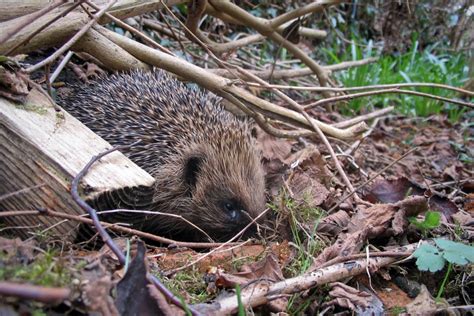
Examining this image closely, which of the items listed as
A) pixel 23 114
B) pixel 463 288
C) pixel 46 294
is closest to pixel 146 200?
pixel 23 114

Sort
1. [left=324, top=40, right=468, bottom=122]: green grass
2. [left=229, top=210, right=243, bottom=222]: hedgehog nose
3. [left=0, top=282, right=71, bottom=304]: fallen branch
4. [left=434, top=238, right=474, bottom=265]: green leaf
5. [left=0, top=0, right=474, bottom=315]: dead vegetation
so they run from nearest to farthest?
[left=0, top=282, right=71, bottom=304]: fallen branch
[left=0, top=0, right=474, bottom=315]: dead vegetation
[left=434, top=238, right=474, bottom=265]: green leaf
[left=229, top=210, right=243, bottom=222]: hedgehog nose
[left=324, top=40, right=468, bottom=122]: green grass

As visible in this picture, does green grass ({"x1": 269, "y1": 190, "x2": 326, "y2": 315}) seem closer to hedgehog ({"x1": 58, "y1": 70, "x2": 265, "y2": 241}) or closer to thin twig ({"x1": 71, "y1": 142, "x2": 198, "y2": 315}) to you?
hedgehog ({"x1": 58, "y1": 70, "x2": 265, "y2": 241})

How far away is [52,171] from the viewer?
106 inches

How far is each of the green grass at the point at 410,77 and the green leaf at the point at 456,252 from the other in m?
4.76

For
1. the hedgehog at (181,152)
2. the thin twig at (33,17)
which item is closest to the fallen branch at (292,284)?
the hedgehog at (181,152)

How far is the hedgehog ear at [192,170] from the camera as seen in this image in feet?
13.1

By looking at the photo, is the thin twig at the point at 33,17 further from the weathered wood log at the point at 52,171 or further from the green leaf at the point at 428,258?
the green leaf at the point at 428,258

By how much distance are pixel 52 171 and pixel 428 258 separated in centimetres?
186

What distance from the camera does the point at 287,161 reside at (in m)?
4.53

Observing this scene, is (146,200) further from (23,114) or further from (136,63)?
(136,63)

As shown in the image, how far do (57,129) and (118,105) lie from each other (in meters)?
1.19

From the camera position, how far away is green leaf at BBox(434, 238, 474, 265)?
2654mm

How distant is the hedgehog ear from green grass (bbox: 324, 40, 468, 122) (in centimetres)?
385

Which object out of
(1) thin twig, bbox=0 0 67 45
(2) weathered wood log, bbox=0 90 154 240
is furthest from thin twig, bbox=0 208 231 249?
(1) thin twig, bbox=0 0 67 45
